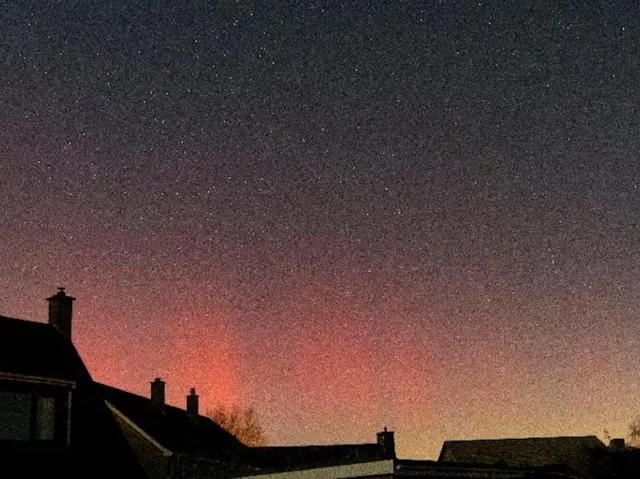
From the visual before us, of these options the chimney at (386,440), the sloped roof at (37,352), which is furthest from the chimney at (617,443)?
the sloped roof at (37,352)

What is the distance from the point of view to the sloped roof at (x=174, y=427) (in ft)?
114

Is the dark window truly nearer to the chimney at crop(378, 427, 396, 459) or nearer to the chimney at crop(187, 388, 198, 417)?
the chimney at crop(187, 388, 198, 417)

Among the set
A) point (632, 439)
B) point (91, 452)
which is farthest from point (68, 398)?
point (632, 439)

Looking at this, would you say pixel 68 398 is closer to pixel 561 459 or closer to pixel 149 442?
pixel 149 442

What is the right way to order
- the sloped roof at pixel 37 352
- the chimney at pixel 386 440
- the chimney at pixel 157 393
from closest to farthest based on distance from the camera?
1. the sloped roof at pixel 37 352
2. the chimney at pixel 157 393
3. the chimney at pixel 386 440

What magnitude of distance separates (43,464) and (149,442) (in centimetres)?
994

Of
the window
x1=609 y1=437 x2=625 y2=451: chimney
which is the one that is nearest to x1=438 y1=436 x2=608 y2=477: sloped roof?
x1=609 y1=437 x2=625 y2=451: chimney

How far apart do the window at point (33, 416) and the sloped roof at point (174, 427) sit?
7463mm

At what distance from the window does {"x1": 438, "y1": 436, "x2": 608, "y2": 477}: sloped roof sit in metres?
33.7

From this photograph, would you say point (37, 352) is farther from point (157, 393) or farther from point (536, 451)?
point (536, 451)

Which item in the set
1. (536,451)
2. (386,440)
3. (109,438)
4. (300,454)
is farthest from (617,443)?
(109,438)

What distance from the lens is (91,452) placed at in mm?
26188

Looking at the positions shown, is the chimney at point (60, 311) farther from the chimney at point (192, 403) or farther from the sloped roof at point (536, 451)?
the sloped roof at point (536, 451)

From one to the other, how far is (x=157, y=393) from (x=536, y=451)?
88.1 feet
